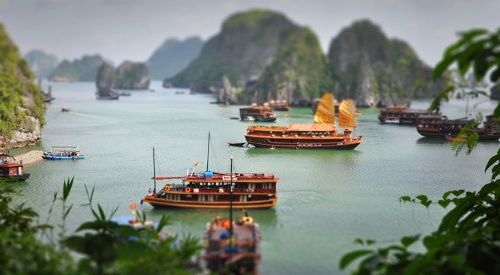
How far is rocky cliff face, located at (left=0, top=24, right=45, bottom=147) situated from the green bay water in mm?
1996

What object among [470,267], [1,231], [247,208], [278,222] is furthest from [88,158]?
A: [470,267]

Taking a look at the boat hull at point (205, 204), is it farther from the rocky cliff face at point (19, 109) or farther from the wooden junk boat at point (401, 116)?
the wooden junk boat at point (401, 116)

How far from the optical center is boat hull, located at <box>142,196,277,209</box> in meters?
25.9

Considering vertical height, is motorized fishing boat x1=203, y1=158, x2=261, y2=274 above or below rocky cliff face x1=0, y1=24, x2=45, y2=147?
below

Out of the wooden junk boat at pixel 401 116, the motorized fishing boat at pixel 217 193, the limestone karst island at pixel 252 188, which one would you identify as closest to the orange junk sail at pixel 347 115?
the limestone karst island at pixel 252 188

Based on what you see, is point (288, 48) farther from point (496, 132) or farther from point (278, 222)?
point (278, 222)

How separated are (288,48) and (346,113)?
7989 cm

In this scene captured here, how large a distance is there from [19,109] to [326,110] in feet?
102

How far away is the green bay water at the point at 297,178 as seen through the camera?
21875 mm

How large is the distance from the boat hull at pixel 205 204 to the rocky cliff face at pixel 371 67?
94928 millimetres

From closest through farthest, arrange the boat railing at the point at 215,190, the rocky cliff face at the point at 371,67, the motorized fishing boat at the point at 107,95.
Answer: the boat railing at the point at 215,190, the rocky cliff face at the point at 371,67, the motorized fishing boat at the point at 107,95

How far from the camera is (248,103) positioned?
114m

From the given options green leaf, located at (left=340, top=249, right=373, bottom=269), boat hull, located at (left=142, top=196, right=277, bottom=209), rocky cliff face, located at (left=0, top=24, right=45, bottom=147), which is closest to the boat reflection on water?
boat hull, located at (left=142, top=196, right=277, bottom=209)

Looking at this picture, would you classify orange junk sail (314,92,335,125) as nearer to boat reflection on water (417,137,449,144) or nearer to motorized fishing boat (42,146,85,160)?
boat reflection on water (417,137,449,144)
